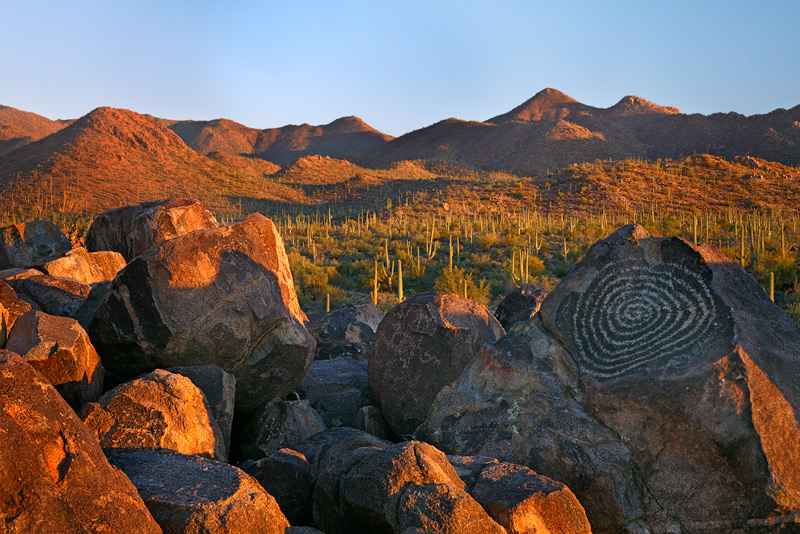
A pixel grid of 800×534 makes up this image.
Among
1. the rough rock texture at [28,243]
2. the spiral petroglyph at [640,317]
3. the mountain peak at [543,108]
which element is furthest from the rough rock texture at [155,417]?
the mountain peak at [543,108]

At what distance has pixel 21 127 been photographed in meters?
94.9

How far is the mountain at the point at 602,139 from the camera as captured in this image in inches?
2697

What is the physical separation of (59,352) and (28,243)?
8.19m

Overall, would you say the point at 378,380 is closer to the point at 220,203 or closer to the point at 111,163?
the point at 220,203

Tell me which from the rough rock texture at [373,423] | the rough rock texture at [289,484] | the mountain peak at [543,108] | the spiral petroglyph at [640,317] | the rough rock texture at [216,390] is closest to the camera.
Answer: the rough rock texture at [289,484]

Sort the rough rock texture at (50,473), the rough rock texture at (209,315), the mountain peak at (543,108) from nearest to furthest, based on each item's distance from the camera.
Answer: the rough rock texture at (50,473) → the rough rock texture at (209,315) → the mountain peak at (543,108)

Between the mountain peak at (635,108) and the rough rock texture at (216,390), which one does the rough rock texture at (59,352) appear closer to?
the rough rock texture at (216,390)

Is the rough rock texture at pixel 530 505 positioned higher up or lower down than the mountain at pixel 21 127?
lower down

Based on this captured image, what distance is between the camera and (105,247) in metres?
10.6

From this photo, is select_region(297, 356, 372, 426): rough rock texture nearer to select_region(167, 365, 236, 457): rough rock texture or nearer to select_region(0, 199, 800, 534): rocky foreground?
select_region(0, 199, 800, 534): rocky foreground

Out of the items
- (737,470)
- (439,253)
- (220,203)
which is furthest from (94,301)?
(220,203)

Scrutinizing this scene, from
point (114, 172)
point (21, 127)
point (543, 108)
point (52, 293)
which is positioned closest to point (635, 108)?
point (543, 108)

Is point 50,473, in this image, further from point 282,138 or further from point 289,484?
point 282,138

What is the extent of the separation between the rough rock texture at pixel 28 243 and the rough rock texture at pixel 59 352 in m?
7.11
